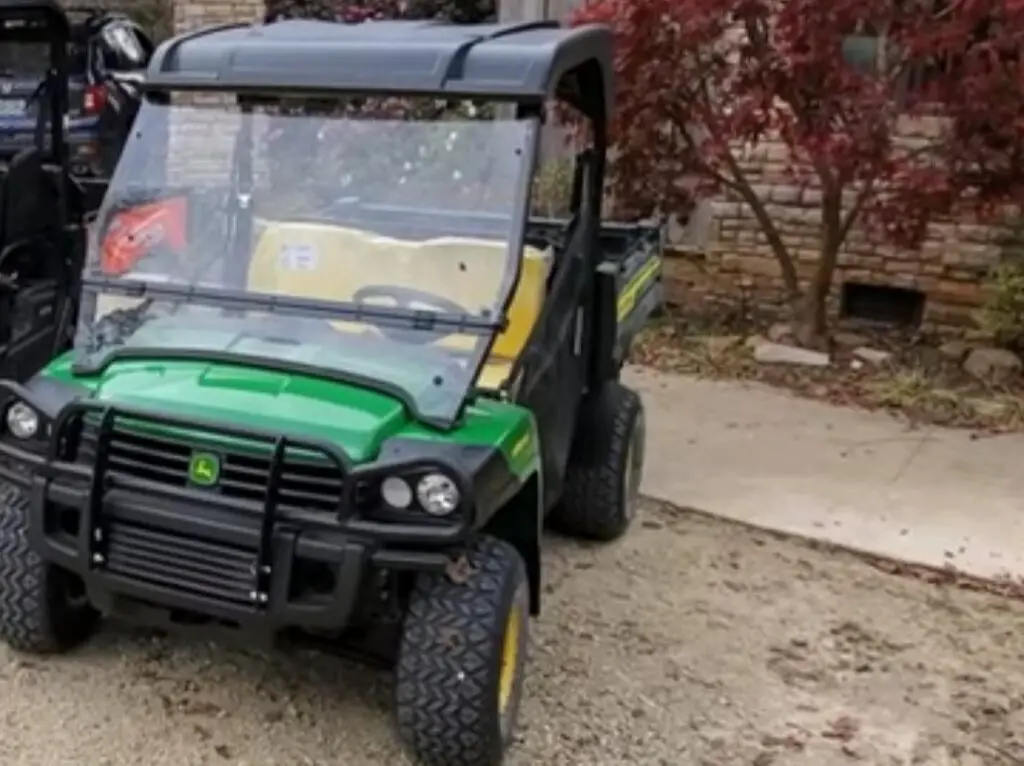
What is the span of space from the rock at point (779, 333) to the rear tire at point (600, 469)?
3163mm

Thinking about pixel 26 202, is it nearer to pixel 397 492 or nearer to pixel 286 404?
pixel 286 404

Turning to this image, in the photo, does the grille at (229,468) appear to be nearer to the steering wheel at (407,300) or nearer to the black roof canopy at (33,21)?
the steering wheel at (407,300)

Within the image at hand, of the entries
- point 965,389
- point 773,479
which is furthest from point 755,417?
point 965,389

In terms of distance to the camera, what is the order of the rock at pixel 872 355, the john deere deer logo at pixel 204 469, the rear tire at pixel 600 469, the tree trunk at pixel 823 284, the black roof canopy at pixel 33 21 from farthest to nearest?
the rock at pixel 872 355, the tree trunk at pixel 823 284, the black roof canopy at pixel 33 21, the rear tire at pixel 600 469, the john deere deer logo at pixel 204 469

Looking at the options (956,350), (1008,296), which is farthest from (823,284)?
(1008,296)

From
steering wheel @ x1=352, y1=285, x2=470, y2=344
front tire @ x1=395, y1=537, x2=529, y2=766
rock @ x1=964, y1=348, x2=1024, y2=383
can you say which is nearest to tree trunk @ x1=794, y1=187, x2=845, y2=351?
rock @ x1=964, y1=348, x2=1024, y2=383

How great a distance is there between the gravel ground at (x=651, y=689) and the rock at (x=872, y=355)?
3.04 m

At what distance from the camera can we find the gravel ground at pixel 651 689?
371cm

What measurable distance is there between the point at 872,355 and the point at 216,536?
5371mm

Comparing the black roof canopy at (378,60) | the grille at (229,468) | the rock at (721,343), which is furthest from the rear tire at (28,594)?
the rock at (721,343)

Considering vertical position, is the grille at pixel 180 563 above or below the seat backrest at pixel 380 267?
below

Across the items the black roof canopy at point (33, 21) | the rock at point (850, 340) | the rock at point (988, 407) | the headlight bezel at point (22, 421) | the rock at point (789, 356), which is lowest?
the rock at point (850, 340)

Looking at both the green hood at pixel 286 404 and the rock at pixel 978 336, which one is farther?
the rock at pixel 978 336

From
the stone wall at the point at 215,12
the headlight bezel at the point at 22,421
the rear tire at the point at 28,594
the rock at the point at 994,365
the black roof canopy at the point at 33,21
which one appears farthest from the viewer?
the stone wall at the point at 215,12
